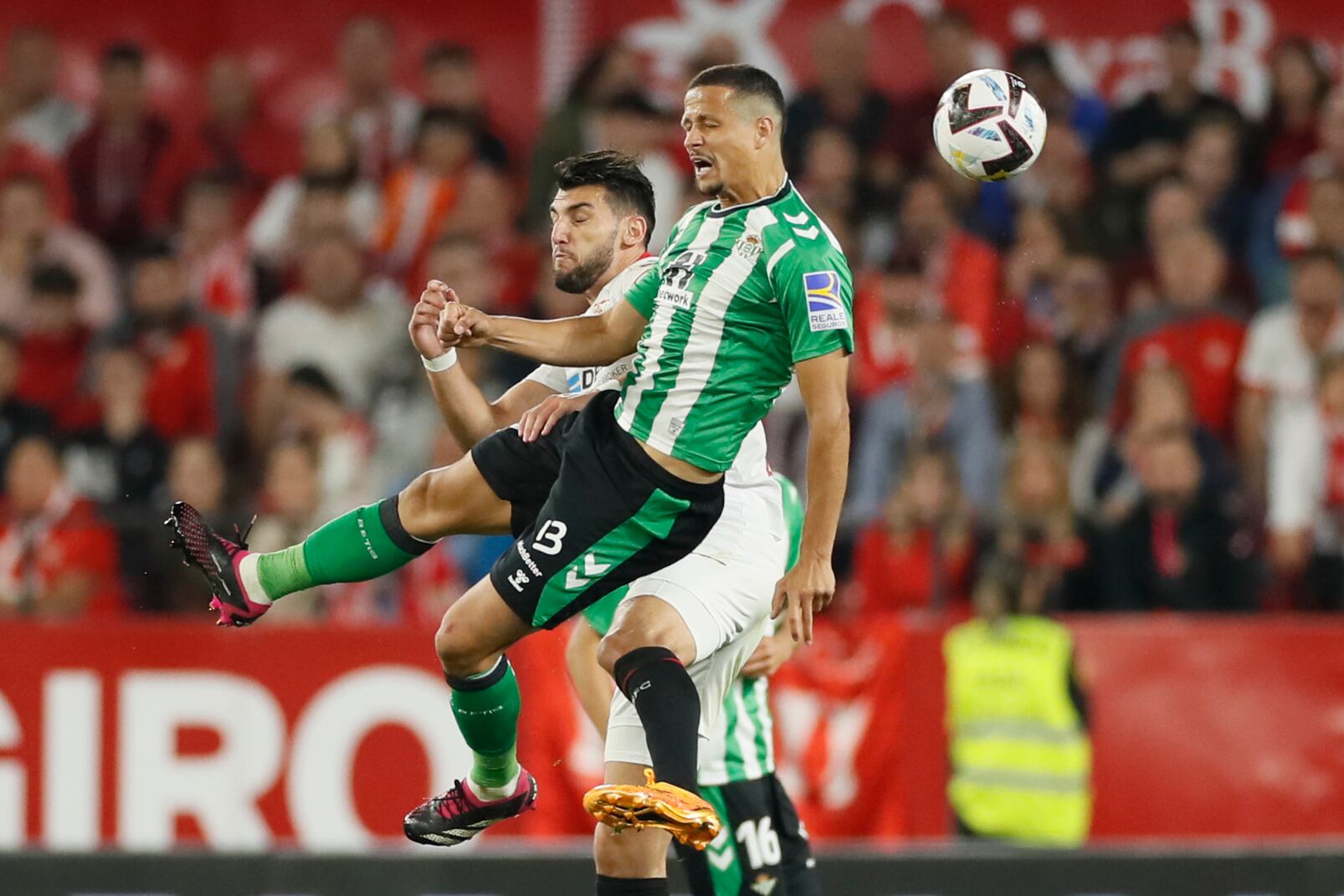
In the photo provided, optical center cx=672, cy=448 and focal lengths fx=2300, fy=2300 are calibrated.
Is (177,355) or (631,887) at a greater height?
(177,355)

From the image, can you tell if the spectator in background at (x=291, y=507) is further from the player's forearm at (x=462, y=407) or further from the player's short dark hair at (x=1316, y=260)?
the player's short dark hair at (x=1316, y=260)

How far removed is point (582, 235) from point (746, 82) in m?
0.84

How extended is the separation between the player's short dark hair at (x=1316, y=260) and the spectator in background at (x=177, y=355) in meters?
5.18

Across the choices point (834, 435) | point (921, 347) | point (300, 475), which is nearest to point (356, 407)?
point (300, 475)

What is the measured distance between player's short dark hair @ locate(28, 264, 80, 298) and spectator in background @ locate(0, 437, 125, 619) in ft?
4.22

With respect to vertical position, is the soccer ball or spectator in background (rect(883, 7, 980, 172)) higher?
spectator in background (rect(883, 7, 980, 172))

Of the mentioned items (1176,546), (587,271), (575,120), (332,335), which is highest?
(575,120)

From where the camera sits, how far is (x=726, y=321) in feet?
20.2

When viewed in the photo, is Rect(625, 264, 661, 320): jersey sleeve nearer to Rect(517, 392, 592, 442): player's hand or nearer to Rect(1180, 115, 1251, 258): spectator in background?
Rect(517, 392, 592, 442): player's hand

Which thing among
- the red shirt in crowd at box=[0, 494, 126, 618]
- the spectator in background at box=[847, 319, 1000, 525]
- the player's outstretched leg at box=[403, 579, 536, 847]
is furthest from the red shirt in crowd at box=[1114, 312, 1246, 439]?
the player's outstretched leg at box=[403, 579, 536, 847]

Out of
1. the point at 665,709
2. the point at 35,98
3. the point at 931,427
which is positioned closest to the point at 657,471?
the point at 665,709

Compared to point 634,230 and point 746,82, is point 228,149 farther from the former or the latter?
point 746,82

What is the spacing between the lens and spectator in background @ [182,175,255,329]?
11.9 m

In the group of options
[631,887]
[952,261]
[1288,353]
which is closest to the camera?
[631,887]
